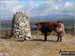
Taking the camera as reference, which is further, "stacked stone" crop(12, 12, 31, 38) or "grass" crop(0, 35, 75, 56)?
"stacked stone" crop(12, 12, 31, 38)

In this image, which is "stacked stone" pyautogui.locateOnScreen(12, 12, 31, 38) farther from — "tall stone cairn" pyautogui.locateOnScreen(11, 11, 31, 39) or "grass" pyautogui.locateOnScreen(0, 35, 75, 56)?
"grass" pyautogui.locateOnScreen(0, 35, 75, 56)

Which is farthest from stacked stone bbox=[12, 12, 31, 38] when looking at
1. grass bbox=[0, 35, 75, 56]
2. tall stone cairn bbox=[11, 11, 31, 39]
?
grass bbox=[0, 35, 75, 56]

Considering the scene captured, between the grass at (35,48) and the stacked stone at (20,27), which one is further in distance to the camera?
the stacked stone at (20,27)

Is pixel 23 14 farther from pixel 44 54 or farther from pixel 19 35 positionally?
pixel 44 54

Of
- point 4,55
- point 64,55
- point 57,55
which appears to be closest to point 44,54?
point 57,55

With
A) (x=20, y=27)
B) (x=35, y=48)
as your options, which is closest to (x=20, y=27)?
(x=20, y=27)

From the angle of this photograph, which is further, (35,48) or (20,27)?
(20,27)

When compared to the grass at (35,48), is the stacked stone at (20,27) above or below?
above

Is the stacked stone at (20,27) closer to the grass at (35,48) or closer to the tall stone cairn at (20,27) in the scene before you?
the tall stone cairn at (20,27)

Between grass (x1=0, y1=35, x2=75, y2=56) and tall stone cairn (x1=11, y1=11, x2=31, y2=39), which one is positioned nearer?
grass (x1=0, y1=35, x2=75, y2=56)

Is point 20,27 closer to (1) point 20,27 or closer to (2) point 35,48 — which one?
(1) point 20,27

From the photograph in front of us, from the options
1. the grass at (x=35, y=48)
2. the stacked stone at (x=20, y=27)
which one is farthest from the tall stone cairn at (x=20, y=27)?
the grass at (x=35, y=48)

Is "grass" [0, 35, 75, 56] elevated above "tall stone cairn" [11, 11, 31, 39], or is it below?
below

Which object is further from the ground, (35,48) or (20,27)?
(20,27)
